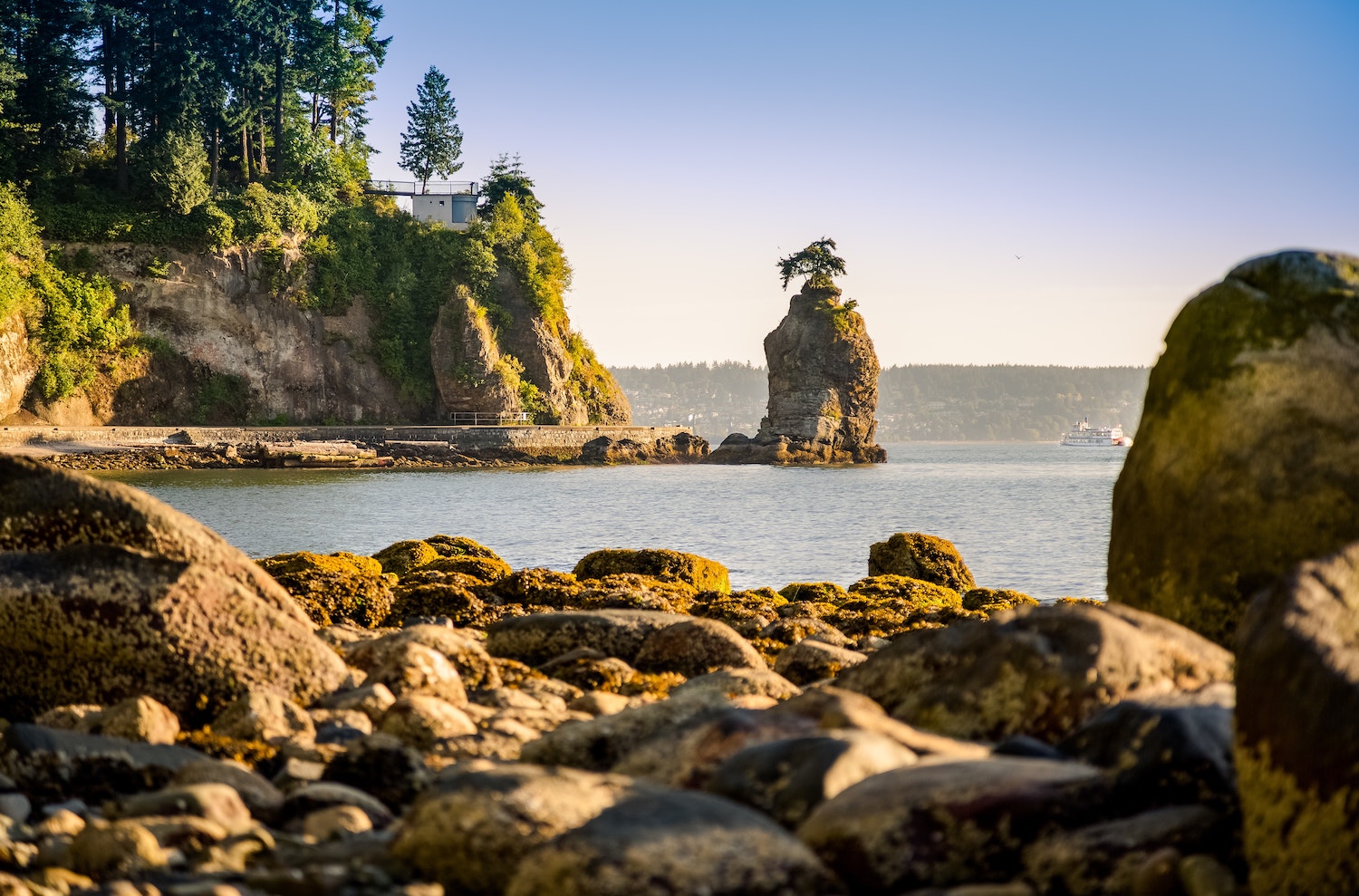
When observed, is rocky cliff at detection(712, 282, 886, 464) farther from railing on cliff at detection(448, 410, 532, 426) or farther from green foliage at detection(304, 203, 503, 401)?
green foliage at detection(304, 203, 503, 401)

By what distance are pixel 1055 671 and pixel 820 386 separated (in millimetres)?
84695

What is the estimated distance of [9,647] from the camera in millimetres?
5645

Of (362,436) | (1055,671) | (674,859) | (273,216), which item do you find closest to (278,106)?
(273,216)

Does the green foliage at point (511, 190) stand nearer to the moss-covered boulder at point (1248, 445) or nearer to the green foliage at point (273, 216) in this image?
the green foliage at point (273, 216)

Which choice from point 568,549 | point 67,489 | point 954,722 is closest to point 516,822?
point 954,722

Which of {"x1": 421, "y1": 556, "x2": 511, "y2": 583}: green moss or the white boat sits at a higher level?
{"x1": 421, "y1": 556, "x2": 511, "y2": 583}: green moss

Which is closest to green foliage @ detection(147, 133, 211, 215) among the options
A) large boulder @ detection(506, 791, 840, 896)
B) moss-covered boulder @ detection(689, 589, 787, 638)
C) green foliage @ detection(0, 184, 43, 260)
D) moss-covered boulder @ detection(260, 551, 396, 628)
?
green foliage @ detection(0, 184, 43, 260)

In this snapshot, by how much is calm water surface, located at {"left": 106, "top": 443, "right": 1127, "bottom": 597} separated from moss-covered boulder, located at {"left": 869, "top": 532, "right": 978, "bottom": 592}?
4.08m

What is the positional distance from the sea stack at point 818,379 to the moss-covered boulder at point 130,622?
261 feet

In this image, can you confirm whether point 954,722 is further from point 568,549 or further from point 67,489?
point 568,549

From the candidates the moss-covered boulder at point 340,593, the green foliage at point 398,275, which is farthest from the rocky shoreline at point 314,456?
the moss-covered boulder at point 340,593

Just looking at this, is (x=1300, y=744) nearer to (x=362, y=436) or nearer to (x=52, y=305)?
(x=52, y=305)

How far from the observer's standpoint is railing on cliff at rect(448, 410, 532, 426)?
224 ft

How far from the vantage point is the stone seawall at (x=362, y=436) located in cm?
5028
